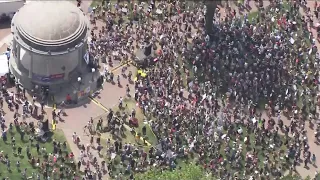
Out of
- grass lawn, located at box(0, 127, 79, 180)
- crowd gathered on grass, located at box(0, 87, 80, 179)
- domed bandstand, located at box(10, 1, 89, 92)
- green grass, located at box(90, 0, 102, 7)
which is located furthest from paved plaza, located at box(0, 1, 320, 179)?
green grass, located at box(90, 0, 102, 7)

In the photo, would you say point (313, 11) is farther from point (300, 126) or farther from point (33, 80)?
point (33, 80)

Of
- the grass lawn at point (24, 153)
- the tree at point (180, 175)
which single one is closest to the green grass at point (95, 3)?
the grass lawn at point (24, 153)

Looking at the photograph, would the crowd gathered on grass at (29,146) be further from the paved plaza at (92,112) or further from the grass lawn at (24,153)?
the paved plaza at (92,112)

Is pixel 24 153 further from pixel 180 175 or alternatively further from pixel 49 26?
pixel 180 175

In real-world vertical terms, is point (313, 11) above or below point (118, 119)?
above

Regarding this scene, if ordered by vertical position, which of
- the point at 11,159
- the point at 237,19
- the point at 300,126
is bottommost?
the point at 11,159

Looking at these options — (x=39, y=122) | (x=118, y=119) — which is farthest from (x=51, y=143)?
(x=118, y=119)
